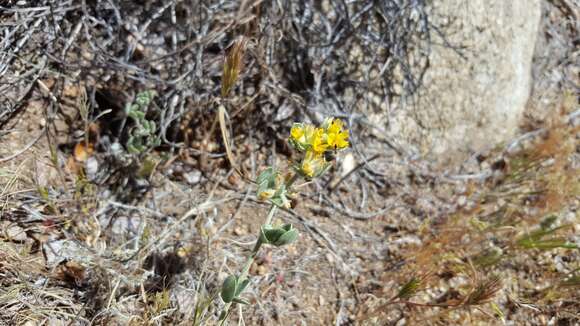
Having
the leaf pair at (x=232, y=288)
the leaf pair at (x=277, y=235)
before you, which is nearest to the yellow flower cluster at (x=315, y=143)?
the leaf pair at (x=277, y=235)

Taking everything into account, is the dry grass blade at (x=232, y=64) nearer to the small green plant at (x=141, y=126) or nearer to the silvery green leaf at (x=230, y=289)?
the silvery green leaf at (x=230, y=289)

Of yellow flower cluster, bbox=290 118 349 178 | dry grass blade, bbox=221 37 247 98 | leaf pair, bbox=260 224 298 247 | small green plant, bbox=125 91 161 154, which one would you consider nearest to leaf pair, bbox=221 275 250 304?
leaf pair, bbox=260 224 298 247

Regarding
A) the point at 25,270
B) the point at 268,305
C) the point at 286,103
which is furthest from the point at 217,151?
the point at 25,270

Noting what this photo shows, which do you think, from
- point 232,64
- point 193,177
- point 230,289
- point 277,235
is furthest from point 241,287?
point 193,177

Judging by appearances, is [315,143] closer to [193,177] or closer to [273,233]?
[273,233]

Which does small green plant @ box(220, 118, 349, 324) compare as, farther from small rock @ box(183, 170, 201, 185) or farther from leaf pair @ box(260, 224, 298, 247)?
small rock @ box(183, 170, 201, 185)

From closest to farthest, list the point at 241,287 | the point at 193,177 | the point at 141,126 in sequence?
1. the point at 241,287
2. the point at 141,126
3. the point at 193,177
